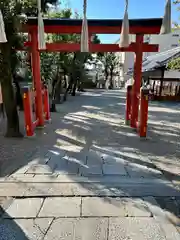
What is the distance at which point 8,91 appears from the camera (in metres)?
5.25

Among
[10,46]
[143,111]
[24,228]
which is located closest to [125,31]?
[143,111]

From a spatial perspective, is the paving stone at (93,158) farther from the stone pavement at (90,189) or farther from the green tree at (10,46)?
the green tree at (10,46)

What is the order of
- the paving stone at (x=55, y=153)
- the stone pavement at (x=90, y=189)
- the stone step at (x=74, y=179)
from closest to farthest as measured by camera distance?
the stone pavement at (x=90, y=189) < the stone step at (x=74, y=179) < the paving stone at (x=55, y=153)

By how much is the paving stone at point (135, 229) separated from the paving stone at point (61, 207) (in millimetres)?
459

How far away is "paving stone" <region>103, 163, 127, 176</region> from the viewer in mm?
3465

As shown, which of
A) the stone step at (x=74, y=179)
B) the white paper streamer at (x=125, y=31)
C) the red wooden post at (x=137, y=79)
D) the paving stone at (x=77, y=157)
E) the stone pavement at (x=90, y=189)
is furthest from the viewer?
the red wooden post at (x=137, y=79)

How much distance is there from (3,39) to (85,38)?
2.02m

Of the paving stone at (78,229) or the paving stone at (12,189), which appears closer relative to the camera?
the paving stone at (78,229)

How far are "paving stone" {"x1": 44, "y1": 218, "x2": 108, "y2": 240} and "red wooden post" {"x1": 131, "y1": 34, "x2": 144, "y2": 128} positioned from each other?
444cm

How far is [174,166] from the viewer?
3820mm

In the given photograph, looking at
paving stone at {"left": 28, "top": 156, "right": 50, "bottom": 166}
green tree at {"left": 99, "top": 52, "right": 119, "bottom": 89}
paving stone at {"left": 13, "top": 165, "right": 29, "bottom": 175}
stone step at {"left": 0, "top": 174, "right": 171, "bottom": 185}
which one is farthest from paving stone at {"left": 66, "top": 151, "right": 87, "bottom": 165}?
green tree at {"left": 99, "top": 52, "right": 119, "bottom": 89}

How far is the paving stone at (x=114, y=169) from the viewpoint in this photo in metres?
3.47

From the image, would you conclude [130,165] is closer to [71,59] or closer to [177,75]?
[71,59]

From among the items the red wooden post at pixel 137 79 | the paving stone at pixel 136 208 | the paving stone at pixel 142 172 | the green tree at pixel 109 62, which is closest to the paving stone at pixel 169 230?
the paving stone at pixel 136 208
